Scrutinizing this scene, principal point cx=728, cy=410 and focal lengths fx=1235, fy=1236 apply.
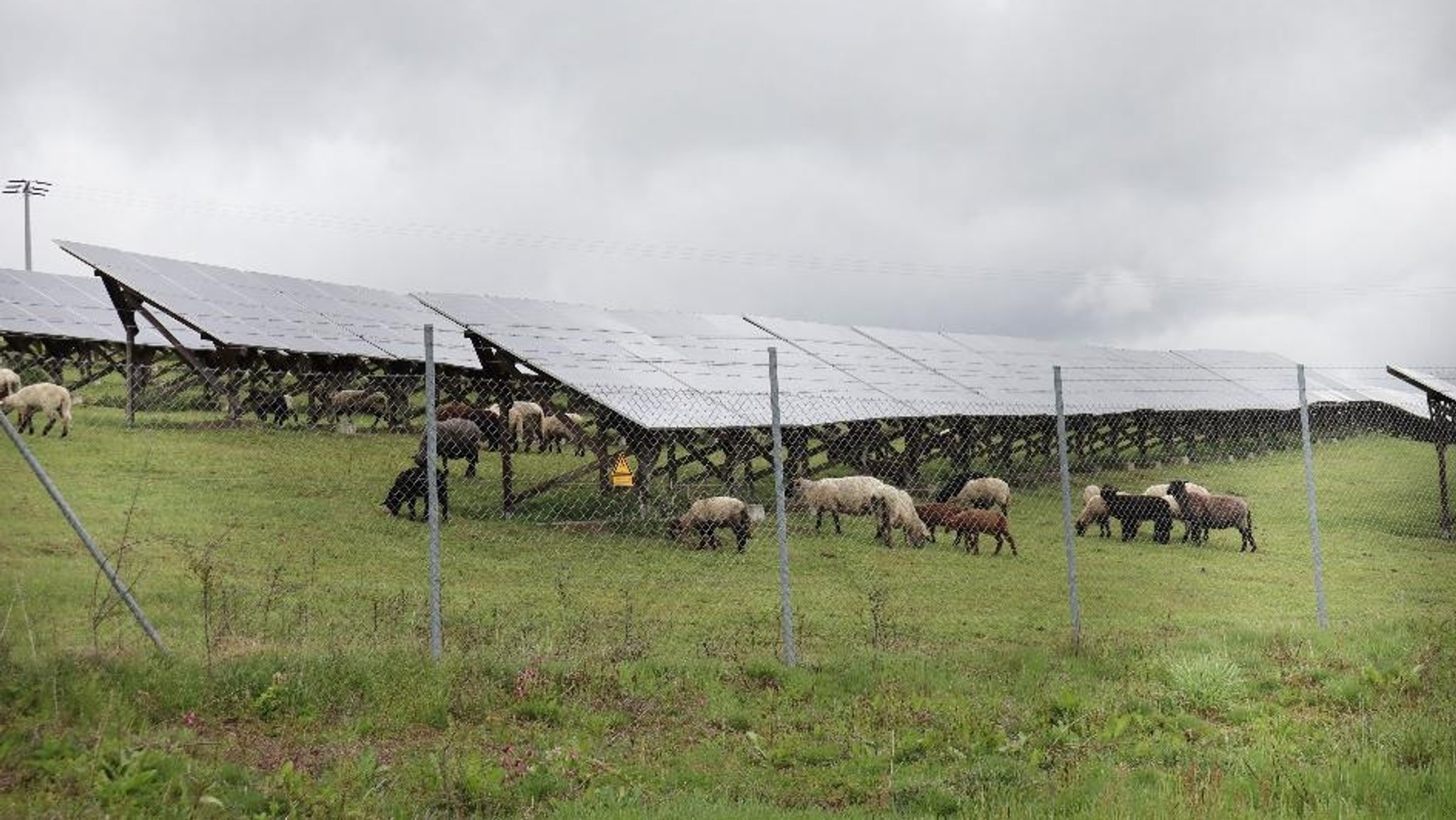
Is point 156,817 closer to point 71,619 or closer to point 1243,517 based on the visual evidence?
point 71,619

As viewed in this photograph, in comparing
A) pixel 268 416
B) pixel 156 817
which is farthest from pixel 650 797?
pixel 268 416

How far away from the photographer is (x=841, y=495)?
19.8m

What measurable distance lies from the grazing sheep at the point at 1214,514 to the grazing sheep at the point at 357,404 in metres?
14.1

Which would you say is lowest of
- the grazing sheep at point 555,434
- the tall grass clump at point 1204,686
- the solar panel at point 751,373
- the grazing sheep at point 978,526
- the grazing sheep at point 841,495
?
the tall grass clump at point 1204,686

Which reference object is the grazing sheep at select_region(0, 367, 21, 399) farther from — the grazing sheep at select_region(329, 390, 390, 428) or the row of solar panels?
the grazing sheep at select_region(329, 390, 390, 428)

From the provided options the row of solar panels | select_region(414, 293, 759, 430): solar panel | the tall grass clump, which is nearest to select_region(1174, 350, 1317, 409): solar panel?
the row of solar panels

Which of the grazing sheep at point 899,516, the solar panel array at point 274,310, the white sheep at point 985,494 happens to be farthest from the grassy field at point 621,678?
the solar panel array at point 274,310

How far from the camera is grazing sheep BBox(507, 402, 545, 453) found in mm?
25938

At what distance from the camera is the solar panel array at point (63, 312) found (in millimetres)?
26109

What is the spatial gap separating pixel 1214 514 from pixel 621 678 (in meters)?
16.2

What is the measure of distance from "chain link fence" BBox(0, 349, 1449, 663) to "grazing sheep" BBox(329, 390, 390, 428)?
0.12 meters

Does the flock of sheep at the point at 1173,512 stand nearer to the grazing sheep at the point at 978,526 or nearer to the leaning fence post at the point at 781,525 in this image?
the grazing sheep at the point at 978,526

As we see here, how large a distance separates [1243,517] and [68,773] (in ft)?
66.0

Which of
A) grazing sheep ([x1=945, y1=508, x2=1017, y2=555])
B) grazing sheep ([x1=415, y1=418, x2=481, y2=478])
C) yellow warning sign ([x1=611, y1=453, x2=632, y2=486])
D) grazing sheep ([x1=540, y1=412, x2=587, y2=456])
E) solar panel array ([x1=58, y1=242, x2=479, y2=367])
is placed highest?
solar panel array ([x1=58, y1=242, x2=479, y2=367])
